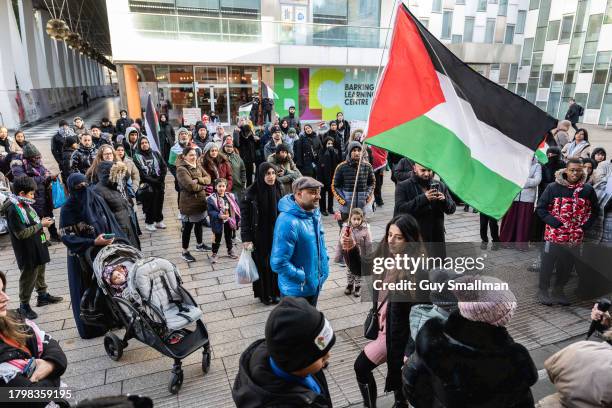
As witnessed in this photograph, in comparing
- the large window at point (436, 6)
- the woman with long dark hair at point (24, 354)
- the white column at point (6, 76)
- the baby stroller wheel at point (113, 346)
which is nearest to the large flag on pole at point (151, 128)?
the baby stroller wheel at point (113, 346)

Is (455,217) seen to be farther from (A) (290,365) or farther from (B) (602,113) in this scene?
(B) (602,113)

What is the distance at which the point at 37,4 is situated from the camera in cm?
3081

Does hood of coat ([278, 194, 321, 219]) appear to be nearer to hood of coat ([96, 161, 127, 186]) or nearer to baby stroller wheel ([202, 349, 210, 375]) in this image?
baby stroller wheel ([202, 349, 210, 375])

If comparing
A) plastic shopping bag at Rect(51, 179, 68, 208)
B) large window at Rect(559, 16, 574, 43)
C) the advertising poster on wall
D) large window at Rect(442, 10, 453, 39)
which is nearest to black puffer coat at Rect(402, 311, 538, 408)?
plastic shopping bag at Rect(51, 179, 68, 208)

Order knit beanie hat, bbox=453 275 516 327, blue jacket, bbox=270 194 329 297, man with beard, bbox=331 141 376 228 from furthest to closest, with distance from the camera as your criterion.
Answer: man with beard, bbox=331 141 376 228
blue jacket, bbox=270 194 329 297
knit beanie hat, bbox=453 275 516 327

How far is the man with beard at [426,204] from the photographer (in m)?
A: 4.55

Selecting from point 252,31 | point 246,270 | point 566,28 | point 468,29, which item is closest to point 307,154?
point 246,270

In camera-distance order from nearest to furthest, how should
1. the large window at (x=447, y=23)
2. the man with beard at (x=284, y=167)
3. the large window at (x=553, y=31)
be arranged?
the man with beard at (x=284, y=167), the large window at (x=553, y=31), the large window at (x=447, y=23)

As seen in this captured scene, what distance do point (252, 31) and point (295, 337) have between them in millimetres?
21907

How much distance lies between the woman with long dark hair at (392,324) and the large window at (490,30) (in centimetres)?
3478

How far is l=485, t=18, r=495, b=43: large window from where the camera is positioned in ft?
104

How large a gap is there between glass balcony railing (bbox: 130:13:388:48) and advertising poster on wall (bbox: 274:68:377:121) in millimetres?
2032

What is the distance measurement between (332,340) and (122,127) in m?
12.8

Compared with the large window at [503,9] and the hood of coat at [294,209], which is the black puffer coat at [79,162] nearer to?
Result: the hood of coat at [294,209]
